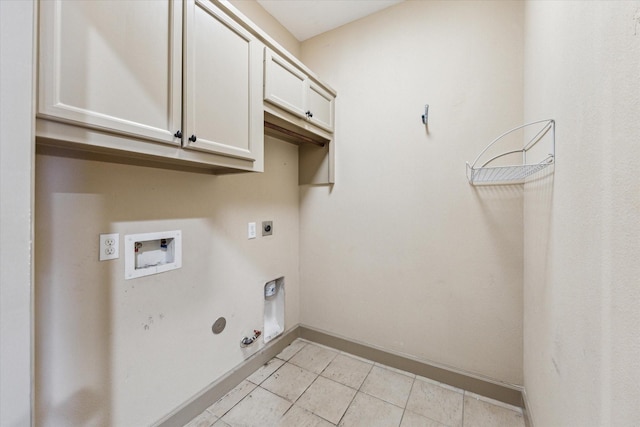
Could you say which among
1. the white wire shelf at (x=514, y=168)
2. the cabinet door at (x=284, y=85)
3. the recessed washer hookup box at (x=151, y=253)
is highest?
the cabinet door at (x=284, y=85)

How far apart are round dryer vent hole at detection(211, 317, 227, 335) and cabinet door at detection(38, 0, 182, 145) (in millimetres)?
1188

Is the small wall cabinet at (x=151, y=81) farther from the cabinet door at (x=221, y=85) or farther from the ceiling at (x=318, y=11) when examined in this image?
the ceiling at (x=318, y=11)

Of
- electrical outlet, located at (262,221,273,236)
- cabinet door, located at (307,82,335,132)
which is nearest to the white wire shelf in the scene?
cabinet door, located at (307,82,335,132)

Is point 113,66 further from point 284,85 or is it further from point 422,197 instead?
point 422,197

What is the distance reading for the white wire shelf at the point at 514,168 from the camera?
1112 millimetres

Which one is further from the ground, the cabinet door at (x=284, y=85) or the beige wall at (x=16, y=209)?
the cabinet door at (x=284, y=85)

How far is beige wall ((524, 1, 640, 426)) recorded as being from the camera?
1.76 ft

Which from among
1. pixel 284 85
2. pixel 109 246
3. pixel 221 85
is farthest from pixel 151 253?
pixel 284 85

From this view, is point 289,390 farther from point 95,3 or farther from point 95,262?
point 95,3

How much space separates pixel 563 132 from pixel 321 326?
7.06 feet

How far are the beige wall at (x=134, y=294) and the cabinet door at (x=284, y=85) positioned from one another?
606mm

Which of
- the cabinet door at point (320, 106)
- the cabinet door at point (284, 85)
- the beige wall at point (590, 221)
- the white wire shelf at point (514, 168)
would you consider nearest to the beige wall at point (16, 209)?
the cabinet door at point (284, 85)

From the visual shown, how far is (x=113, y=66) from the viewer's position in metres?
0.94

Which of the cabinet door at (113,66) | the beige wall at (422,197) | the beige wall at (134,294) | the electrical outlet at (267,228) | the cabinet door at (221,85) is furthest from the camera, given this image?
the electrical outlet at (267,228)
